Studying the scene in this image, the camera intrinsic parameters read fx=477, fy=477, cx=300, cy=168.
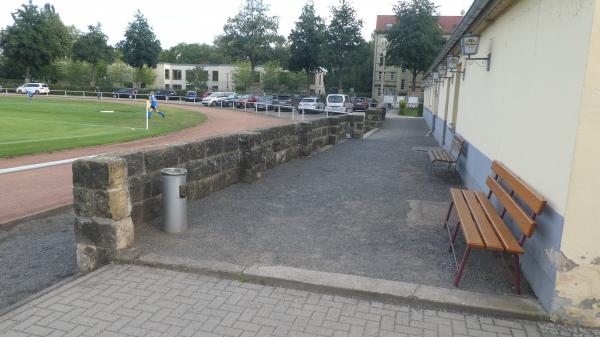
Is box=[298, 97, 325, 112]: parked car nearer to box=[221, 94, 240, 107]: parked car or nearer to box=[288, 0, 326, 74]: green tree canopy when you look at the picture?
box=[221, 94, 240, 107]: parked car

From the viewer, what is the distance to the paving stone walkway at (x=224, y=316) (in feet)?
12.3

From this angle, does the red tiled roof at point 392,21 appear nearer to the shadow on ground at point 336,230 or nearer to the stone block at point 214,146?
the shadow on ground at point 336,230

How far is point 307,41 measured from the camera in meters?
74.8

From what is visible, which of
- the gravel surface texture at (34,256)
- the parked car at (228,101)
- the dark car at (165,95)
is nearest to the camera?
the gravel surface texture at (34,256)

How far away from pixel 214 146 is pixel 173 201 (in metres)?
2.34

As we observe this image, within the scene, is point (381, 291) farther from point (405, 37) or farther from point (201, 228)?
point (405, 37)

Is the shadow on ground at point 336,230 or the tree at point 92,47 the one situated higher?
the tree at point 92,47

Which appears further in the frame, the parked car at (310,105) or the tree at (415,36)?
the tree at (415,36)

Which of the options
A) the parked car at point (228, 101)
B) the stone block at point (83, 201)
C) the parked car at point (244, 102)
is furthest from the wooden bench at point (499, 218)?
the parked car at point (228, 101)

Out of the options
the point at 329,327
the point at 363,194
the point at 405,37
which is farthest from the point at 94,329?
the point at 405,37

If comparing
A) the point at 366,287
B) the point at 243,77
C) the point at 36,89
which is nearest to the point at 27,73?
the point at 36,89

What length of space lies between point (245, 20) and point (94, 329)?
282ft

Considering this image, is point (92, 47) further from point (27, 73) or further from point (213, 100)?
point (213, 100)

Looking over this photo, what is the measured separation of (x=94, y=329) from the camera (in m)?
3.73
